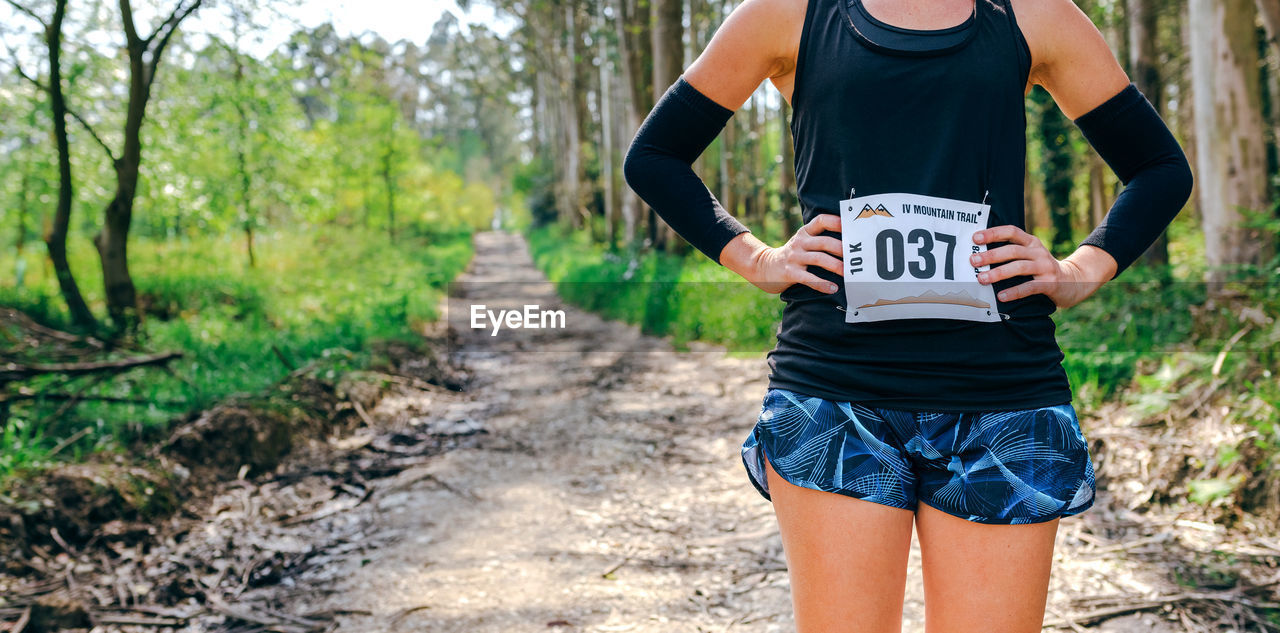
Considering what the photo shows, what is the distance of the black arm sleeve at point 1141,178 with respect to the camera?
58.4 inches

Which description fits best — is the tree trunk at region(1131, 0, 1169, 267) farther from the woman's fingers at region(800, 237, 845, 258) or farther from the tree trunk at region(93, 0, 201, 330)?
the tree trunk at region(93, 0, 201, 330)

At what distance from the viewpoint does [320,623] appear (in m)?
3.07

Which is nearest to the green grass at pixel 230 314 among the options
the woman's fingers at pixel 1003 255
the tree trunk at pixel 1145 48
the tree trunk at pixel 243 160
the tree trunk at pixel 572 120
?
the tree trunk at pixel 243 160

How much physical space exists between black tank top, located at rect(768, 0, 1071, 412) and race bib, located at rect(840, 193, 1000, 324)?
2 cm

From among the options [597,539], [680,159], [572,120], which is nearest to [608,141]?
[572,120]

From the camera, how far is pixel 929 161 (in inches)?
52.8

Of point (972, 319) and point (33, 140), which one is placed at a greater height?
point (33, 140)

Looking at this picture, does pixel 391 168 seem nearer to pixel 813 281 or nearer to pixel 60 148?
pixel 60 148

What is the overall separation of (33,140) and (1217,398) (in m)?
19.6

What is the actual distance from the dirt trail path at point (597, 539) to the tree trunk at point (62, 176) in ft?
18.3

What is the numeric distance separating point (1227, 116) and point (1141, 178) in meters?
6.12

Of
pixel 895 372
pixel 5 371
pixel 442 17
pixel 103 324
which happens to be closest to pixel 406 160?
pixel 442 17

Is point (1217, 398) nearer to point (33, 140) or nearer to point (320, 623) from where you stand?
point (320, 623)

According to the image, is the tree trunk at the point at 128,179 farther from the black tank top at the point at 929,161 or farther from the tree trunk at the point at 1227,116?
the black tank top at the point at 929,161
